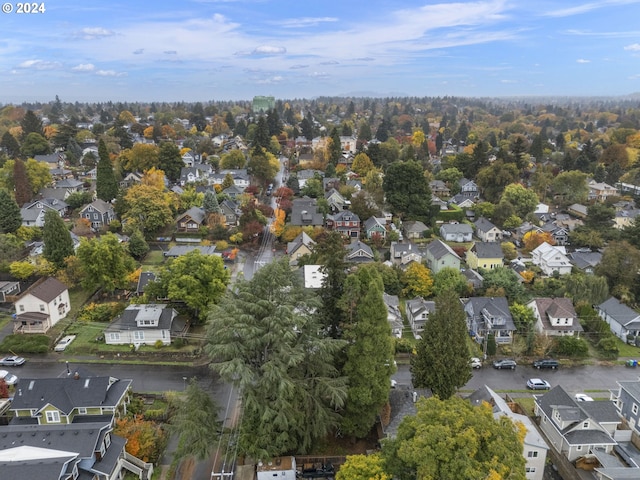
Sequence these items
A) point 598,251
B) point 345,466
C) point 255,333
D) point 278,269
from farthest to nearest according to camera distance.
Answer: point 598,251 → point 278,269 → point 255,333 → point 345,466

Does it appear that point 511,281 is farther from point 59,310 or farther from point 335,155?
point 335,155

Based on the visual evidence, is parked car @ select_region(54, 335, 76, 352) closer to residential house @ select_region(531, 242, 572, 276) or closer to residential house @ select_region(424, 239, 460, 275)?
residential house @ select_region(424, 239, 460, 275)

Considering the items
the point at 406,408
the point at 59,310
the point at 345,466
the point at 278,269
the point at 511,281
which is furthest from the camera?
the point at 511,281

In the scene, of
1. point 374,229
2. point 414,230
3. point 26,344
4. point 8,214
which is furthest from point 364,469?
point 8,214

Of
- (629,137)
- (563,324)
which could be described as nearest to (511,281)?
(563,324)

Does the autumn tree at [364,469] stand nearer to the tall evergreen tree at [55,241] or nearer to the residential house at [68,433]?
the residential house at [68,433]
